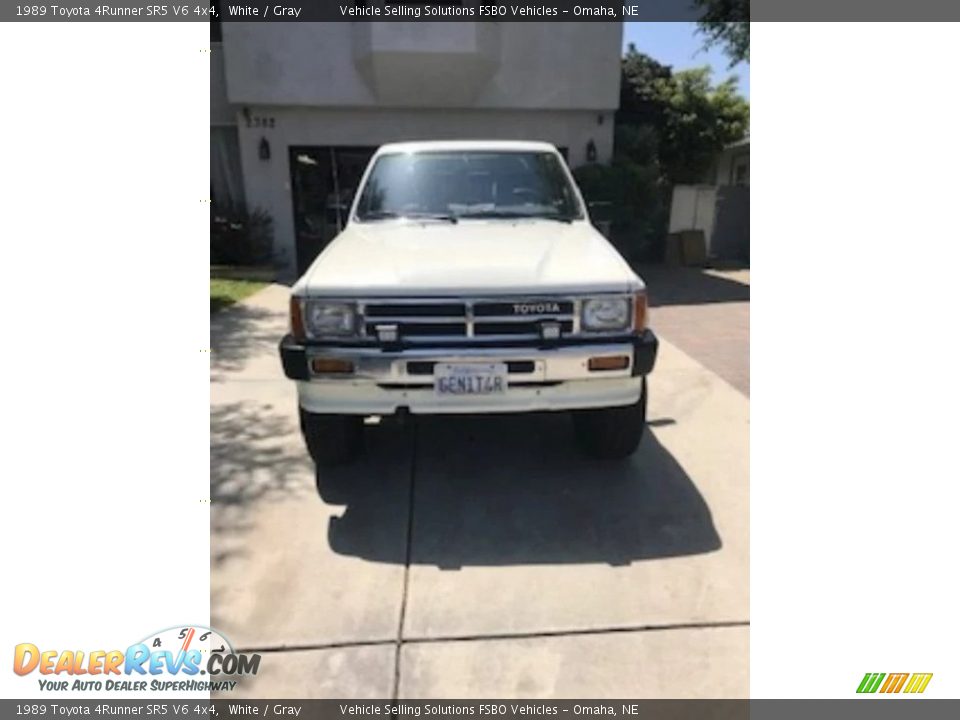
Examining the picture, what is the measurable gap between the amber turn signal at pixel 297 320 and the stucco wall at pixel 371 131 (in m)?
9.26

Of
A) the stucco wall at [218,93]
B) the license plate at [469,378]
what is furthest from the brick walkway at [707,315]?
the stucco wall at [218,93]

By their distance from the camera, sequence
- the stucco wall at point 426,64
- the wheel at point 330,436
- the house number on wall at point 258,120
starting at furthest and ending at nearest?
the house number on wall at point 258,120, the stucco wall at point 426,64, the wheel at point 330,436

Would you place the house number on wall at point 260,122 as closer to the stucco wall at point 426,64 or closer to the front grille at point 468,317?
the stucco wall at point 426,64

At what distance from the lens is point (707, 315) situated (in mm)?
8461

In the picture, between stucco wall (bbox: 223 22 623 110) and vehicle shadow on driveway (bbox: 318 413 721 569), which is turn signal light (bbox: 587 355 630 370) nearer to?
vehicle shadow on driveway (bbox: 318 413 721 569)

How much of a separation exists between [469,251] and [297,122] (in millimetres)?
9472

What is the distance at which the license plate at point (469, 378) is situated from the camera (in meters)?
3.15

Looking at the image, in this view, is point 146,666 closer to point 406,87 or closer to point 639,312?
point 639,312

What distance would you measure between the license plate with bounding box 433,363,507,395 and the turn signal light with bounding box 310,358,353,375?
1.37ft

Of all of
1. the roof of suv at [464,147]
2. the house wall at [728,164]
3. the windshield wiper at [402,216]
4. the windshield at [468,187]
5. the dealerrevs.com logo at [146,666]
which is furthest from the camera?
the house wall at [728,164]

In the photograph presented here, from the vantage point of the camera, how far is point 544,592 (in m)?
2.79

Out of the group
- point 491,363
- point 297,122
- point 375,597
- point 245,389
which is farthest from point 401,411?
point 297,122

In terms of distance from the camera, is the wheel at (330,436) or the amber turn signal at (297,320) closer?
the amber turn signal at (297,320)

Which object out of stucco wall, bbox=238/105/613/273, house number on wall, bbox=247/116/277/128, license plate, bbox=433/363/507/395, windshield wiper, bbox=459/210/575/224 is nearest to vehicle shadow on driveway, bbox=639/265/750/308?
stucco wall, bbox=238/105/613/273
